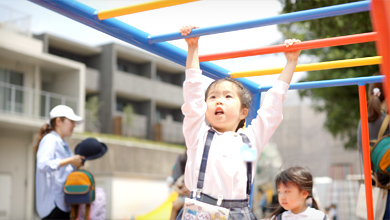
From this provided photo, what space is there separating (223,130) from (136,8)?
61 centimetres

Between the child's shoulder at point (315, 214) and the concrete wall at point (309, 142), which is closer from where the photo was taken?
the child's shoulder at point (315, 214)

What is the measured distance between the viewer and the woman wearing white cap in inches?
146

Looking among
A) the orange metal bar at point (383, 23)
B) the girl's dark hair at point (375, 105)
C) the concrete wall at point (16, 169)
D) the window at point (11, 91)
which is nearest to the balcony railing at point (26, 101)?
the window at point (11, 91)

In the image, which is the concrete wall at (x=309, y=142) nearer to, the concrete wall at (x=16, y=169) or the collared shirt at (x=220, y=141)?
the concrete wall at (x=16, y=169)

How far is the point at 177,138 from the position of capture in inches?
1108

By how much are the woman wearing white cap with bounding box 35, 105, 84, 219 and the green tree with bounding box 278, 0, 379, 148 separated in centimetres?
481

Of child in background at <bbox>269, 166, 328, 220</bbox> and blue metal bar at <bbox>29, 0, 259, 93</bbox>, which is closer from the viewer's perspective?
blue metal bar at <bbox>29, 0, 259, 93</bbox>

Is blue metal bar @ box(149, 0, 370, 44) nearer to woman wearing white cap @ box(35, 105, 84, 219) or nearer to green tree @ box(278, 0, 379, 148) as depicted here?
woman wearing white cap @ box(35, 105, 84, 219)

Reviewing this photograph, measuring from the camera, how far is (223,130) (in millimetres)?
2045

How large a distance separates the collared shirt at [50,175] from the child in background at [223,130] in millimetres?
2048

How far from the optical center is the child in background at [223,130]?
1877 millimetres

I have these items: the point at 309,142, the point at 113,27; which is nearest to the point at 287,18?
the point at 113,27

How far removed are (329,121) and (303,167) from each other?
11865mm

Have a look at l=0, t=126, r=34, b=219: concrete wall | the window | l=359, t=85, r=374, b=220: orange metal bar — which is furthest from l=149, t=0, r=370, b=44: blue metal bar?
l=0, t=126, r=34, b=219: concrete wall
